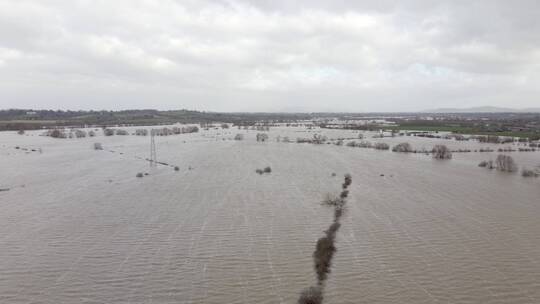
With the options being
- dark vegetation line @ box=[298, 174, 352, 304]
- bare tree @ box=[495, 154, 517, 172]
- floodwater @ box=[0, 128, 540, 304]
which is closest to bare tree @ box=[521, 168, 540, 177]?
floodwater @ box=[0, 128, 540, 304]

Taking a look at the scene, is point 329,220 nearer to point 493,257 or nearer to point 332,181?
point 493,257

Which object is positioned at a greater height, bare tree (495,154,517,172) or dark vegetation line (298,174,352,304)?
bare tree (495,154,517,172)

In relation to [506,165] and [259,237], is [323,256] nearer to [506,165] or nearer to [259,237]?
[259,237]

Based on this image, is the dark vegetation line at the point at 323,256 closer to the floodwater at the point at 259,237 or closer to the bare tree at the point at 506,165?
the floodwater at the point at 259,237

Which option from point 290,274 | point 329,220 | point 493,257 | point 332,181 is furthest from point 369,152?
point 290,274

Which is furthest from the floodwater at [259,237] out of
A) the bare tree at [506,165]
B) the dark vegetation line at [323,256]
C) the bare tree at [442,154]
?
the bare tree at [442,154]

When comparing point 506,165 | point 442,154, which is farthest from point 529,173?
point 442,154

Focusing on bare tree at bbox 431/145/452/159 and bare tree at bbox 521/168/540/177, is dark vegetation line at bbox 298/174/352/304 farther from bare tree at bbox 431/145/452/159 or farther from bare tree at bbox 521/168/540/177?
bare tree at bbox 431/145/452/159
